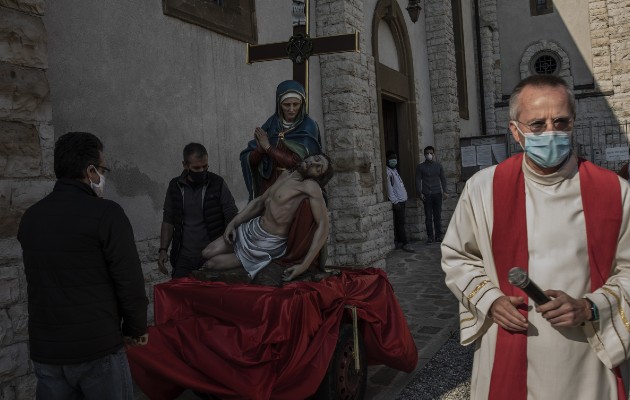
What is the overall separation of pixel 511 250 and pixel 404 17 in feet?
35.9

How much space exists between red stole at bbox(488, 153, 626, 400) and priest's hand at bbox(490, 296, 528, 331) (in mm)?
78

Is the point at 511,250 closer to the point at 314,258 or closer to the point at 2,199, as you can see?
the point at 314,258

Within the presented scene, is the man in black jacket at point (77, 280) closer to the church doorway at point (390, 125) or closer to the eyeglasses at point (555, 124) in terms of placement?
the eyeglasses at point (555, 124)

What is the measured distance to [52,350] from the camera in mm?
2438

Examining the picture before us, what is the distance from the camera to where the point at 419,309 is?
6.57m

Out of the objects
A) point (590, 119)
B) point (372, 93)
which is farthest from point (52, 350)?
point (590, 119)

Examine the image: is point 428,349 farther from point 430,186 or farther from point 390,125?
point 390,125

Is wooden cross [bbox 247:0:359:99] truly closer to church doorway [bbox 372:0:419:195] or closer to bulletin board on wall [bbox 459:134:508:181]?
church doorway [bbox 372:0:419:195]

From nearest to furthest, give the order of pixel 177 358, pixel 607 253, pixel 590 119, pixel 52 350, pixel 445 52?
pixel 607 253 < pixel 52 350 < pixel 177 358 < pixel 445 52 < pixel 590 119

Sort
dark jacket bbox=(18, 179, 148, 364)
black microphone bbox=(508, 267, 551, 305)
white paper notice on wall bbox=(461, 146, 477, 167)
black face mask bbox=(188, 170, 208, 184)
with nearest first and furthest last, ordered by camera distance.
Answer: black microphone bbox=(508, 267, 551, 305) → dark jacket bbox=(18, 179, 148, 364) → black face mask bbox=(188, 170, 208, 184) → white paper notice on wall bbox=(461, 146, 477, 167)

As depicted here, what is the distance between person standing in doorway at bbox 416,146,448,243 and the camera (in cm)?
1107

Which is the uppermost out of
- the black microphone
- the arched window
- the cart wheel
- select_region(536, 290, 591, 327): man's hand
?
the arched window

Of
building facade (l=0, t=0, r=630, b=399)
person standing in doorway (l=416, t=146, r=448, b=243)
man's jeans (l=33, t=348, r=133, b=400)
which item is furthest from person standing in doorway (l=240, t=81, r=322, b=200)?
person standing in doorway (l=416, t=146, r=448, b=243)

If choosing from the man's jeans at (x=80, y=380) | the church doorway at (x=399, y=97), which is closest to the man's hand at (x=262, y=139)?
the man's jeans at (x=80, y=380)
